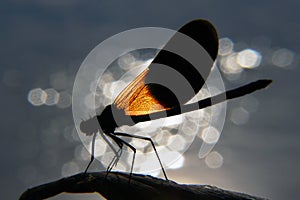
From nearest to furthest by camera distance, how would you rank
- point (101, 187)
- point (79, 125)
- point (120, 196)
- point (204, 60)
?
1. point (120, 196)
2. point (101, 187)
3. point (204, 60)
4. point (79, 125)

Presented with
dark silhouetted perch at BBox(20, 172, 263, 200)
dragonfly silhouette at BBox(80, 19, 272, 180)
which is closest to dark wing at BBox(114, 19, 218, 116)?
dragonfly silhouette at BBox(80, 19, 272, 180)

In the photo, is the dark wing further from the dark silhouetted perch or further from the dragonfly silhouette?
the dark silhouetted perch

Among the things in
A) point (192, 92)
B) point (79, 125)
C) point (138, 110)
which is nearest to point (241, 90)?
point (192, 92)

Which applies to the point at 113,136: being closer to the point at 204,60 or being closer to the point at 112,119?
the point at 112,119

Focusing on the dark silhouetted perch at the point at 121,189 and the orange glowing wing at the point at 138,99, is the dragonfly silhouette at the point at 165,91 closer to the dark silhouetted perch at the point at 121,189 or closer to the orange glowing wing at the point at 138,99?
the orange glowing wing at the point at 138,99

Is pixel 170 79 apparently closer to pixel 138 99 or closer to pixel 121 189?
pixel 138 99

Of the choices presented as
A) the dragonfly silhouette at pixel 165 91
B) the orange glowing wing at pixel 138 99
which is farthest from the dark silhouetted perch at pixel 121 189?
the orange glowing wing at pixel 138 99
